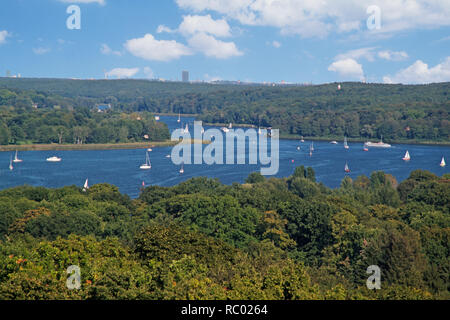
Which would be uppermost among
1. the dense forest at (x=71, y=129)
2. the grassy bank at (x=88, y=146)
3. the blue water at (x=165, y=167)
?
the dense forest at (x=71, y=129)

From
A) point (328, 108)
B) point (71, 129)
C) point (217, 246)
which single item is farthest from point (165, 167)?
point (328, 108)

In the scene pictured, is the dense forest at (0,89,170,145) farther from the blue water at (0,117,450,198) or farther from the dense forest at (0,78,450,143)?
the dense forest at (0,78,450,143)

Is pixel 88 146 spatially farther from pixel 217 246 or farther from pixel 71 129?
pixel 217 246

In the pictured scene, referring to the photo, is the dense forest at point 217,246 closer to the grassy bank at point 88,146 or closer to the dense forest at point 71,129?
the grassy bank at point 88,146

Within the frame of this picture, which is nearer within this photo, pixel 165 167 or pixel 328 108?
pixel 165 167

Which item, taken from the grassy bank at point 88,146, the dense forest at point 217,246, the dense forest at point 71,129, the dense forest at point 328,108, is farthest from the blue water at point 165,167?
the dense forest at point 217,246
